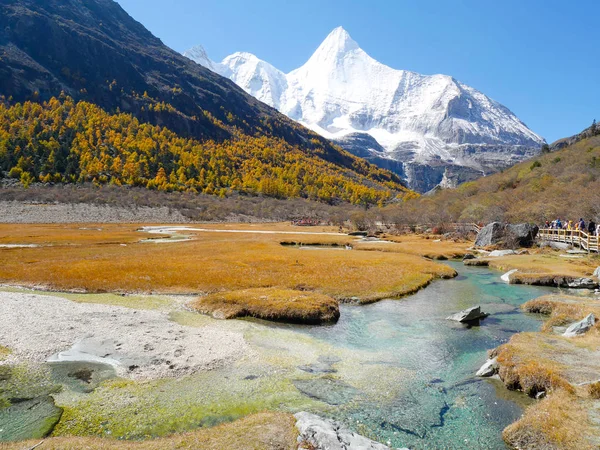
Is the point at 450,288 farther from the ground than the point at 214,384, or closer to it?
farther from the ground

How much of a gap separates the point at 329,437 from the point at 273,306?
54.9 feet

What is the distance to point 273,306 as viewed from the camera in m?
27.7

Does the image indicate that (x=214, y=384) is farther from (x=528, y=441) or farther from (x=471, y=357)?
(x=471, y=357)

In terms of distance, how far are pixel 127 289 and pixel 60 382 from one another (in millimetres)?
18427

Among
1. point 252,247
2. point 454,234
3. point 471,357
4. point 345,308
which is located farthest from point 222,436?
point 454,234

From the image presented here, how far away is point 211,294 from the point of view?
105 feet

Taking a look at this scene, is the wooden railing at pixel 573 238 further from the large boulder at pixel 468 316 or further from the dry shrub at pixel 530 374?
the dry shrub at pixel 530 374

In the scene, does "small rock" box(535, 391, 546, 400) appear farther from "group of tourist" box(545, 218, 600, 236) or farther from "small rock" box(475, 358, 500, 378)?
"group of tourist" box(545, 218, 600, 236)

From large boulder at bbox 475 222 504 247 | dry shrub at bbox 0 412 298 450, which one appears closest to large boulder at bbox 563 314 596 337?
dry shrub at bbox 0 412 298 450

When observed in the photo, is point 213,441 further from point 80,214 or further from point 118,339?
point 80,214

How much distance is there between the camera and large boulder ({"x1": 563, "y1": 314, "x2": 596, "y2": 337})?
20875 millimetres

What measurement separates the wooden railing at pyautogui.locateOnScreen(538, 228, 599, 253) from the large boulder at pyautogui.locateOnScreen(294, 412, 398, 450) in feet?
180

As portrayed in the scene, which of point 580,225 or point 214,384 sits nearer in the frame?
point 214,384

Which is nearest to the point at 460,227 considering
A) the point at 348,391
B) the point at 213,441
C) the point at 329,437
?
the point at 348,391
